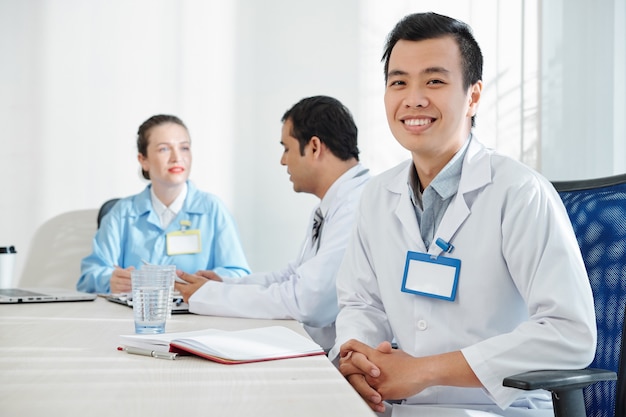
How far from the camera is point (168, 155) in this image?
368 cm

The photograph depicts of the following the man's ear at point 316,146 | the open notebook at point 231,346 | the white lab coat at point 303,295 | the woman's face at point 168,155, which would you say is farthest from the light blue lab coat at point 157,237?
the open notebook at point 231,346

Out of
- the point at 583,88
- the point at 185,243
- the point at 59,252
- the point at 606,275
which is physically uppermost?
the point at 583,88

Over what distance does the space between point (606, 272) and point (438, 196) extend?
0.44 meters

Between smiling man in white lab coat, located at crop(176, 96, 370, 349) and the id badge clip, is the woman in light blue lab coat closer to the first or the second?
the id badge clip

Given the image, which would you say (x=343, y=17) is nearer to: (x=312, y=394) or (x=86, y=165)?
(x=86, y=165)

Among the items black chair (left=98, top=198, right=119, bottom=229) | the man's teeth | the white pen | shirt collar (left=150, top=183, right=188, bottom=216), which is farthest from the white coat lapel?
black chair (left=98, top=198, right=119, bottom=229)

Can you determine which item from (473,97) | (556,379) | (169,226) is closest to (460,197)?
(473,97)

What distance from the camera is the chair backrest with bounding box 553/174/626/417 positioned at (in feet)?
5.30

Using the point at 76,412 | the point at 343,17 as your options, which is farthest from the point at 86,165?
the point at 76,412

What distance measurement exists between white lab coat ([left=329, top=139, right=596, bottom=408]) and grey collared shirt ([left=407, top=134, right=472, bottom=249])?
0.03m

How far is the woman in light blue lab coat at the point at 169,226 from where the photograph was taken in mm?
3494

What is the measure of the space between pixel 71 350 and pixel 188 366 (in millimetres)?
333

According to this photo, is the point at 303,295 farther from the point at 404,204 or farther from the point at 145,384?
the point at 145,384

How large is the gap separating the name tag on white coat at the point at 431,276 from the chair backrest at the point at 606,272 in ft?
1.01
